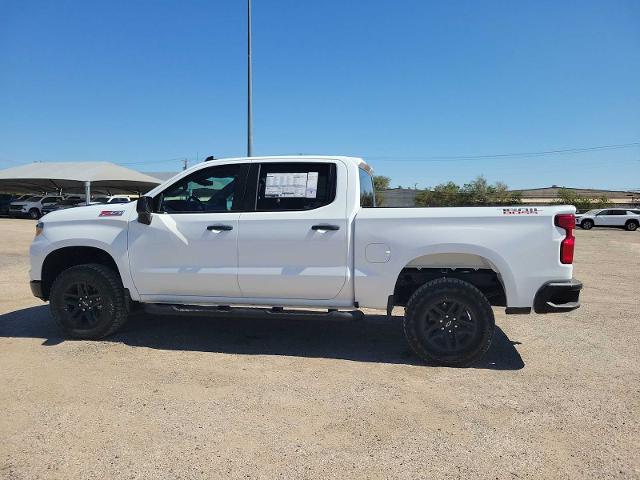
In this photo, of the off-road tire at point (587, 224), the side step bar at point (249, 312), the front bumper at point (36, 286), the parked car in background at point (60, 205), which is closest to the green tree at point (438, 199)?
the side step bar at point (249, 312)

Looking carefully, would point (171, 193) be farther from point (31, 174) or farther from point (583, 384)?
point (31, 174)

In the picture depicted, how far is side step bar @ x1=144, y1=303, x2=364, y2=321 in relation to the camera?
455cm

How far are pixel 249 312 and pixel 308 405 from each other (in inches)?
54.0

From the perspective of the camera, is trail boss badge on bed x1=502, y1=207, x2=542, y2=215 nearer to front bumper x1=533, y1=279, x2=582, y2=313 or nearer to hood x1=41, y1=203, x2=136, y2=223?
front bumper x1=533, y1=279, x2=582, y2=313

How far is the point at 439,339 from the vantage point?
4.42m

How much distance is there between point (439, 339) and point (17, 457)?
3.34 metres

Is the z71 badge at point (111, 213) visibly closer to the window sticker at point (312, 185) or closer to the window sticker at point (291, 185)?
the window sticker at point (291, 185)

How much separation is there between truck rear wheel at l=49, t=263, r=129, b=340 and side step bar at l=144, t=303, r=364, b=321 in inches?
14.4

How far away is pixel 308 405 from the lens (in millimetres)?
3594

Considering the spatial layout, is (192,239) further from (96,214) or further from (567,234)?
(567,234)

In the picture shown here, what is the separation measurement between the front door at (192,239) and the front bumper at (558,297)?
2.86 metres

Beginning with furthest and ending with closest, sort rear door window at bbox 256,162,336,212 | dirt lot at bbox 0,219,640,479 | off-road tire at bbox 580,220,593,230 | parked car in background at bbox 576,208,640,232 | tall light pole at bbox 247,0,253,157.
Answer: off-road tire at bbox 580,220,593,230 < parked car in background at bbox 576,208,640,232 < tall light pole at bbox 247,0,253,157 < rear door window at bbox 256,162,336,212 < dirt lot at bbox 0,219,640,479

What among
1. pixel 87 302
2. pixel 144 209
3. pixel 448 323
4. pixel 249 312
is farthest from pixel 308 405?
pixel 87 302

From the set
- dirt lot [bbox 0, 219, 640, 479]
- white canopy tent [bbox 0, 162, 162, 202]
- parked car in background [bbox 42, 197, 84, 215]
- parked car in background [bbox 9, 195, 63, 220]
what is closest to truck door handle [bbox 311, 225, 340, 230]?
dirt lot [bbox 0, 219, 640, 479]
